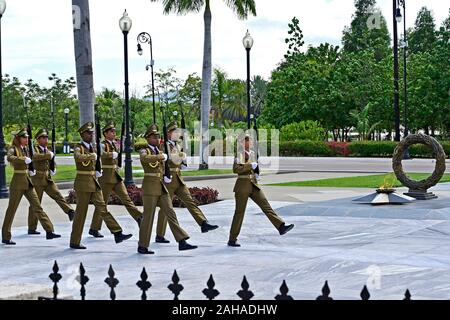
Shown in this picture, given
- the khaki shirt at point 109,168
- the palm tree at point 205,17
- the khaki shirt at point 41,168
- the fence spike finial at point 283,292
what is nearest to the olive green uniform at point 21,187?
the khaki shirt at point 41,168

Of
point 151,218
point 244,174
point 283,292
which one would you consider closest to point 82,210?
point 151,218

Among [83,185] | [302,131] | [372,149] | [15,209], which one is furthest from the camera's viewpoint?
[302,131]

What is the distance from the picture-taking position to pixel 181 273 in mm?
9711

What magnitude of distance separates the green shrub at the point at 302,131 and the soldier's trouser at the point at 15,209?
4292cm

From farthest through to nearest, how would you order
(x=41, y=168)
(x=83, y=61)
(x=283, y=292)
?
(x=83, y=61) < (x=41, y=168) < (x=283, y=292)

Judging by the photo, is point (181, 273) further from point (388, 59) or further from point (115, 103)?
point (115, 103)

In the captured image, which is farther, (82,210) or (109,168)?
(109,168)

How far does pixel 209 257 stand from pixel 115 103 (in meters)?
72.5

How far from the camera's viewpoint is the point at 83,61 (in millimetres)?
20594

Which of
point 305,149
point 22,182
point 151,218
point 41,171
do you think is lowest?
point 151,218

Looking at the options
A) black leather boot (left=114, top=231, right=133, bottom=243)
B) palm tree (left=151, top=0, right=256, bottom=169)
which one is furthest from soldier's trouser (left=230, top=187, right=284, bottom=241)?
palm tree (left=151, top=0, right=256, bottom=169)

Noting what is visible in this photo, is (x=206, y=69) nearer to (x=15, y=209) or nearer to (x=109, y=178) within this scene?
(x=109, y=178)

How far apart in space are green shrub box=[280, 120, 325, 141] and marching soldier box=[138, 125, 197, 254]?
43998 millimetres

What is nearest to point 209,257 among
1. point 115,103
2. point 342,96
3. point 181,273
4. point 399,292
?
point 181,273
